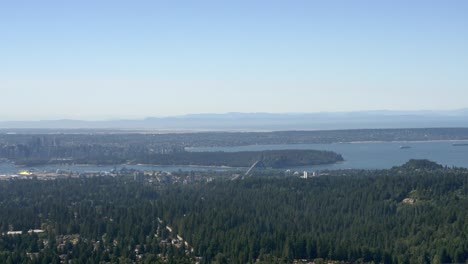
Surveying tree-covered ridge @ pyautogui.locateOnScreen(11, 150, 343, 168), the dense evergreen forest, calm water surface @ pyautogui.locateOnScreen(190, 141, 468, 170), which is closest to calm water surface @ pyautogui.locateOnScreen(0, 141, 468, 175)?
calm water surface @ pyautogui.locateOnScreen(190, 141, 468, 170)

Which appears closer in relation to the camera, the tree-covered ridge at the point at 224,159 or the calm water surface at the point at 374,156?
the calm water surface at the point at 374,156

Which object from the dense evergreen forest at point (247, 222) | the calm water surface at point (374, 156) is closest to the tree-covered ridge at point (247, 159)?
the calm water surface at point (374, 156)

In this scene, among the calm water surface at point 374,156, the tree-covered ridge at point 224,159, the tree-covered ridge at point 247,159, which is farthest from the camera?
the tree-covered ridge at point 224,159

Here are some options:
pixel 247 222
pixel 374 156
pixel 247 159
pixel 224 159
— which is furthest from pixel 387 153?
pixel 247 222

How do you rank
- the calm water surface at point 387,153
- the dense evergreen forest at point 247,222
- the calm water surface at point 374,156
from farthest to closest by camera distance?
the calm water surface at point 387,153, the calm water surface at point 374,156, the dense evergreen forest at point 247,222

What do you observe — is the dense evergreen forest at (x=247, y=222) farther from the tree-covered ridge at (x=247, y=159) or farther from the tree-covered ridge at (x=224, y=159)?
the tree-covered ridge at (x=224, y=159)

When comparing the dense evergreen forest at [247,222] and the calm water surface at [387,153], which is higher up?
the calm water surface at [387,153]

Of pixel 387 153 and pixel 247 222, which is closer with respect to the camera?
pixel 247 222

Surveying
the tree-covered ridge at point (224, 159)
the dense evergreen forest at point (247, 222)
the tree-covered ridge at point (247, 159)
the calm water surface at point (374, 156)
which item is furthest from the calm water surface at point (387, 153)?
the dense evergreen forest at point (247, 222)

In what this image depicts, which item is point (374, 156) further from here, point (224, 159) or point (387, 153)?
point (224, 159)

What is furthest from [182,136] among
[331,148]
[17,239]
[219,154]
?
[17,239]
